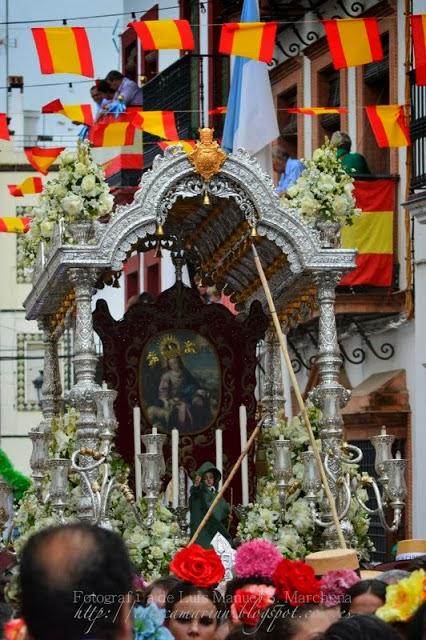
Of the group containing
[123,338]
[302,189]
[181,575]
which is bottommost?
[181,575]

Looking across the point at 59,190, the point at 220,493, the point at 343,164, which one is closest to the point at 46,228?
the point at 59,190

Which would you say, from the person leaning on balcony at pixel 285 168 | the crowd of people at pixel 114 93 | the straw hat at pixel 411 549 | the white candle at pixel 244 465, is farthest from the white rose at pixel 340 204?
the crowd of people at pixel 114 93

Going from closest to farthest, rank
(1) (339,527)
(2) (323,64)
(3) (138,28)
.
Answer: (1) (339,527)
(3) (138,28)
(2) (323,64)

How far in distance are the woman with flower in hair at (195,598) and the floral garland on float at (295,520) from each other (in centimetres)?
Answer: 408

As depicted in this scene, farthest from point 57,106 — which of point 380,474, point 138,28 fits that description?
point 380,474

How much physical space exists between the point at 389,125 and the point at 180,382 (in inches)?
149

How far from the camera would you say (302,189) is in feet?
44.7

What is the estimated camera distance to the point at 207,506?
13344 millimetres

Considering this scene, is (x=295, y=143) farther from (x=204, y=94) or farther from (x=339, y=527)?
(x=339, y=527)

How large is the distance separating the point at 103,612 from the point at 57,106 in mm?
15011

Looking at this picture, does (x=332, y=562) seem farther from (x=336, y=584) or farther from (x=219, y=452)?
(x=219, y=452)

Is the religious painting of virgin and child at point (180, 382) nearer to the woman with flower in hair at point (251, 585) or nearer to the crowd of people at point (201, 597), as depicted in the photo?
the crowd of people at point (201, 597)

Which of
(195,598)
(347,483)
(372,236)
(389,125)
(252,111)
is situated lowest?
(195,598)

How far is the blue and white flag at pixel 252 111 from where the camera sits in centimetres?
1730
